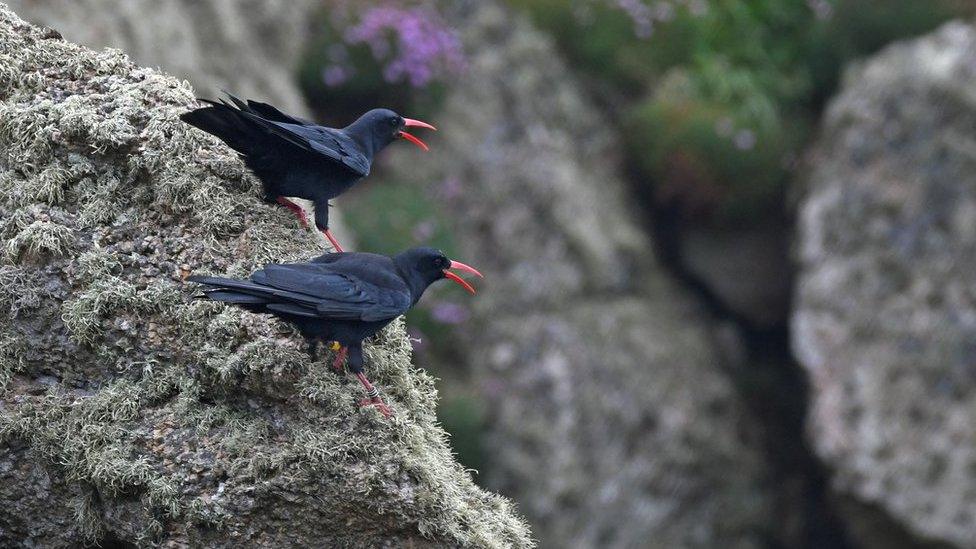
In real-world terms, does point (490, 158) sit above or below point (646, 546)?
above

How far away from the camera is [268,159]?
420 centimetres

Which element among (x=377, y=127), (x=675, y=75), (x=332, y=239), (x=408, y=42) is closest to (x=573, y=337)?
(x=675, y=75)

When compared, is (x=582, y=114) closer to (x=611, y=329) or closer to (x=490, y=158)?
(x=490, y=158)

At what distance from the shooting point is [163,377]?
382 cm

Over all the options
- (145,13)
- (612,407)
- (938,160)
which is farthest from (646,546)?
(145,13)

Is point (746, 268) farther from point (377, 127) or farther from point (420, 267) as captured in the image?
point (420, 267)

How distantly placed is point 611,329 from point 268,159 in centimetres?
613

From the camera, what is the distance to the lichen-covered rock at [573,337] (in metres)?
9.34

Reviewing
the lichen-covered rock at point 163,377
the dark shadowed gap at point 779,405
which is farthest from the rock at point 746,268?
the lichen-covered rock at point 163,377

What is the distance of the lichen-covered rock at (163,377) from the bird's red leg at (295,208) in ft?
0.26

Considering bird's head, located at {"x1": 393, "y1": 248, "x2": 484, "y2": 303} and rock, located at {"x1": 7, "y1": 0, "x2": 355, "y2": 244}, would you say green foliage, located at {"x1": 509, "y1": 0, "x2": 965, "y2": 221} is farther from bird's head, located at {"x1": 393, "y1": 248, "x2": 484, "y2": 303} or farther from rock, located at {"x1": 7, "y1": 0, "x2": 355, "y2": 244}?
bird's head, located at {"x1": 393, "y1": 248, "x2": 484, "y2": 303}

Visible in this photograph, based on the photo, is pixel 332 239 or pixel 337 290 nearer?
pixel 337 290

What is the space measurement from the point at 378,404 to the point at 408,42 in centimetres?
722

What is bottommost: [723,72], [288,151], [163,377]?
[163,377]
